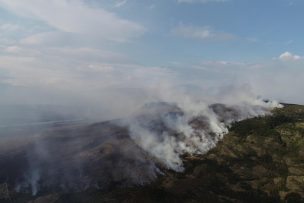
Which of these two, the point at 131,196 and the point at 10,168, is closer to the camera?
the point at 131,196

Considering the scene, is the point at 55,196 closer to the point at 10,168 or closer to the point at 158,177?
the point at 10,168

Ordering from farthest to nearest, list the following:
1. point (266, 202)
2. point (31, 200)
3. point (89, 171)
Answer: point (89, 171) < point (266, 202) < point (31, 200)

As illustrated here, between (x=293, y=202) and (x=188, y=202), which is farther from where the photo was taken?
(x=293, y=202)

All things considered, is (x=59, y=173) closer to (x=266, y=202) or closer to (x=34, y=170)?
(x=34, y=170)

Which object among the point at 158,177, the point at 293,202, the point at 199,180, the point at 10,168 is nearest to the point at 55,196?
the point at 10,168

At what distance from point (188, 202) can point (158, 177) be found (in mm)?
33331

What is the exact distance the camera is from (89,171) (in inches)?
7530

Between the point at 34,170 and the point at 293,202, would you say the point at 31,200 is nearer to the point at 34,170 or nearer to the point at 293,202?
the point at 34,170

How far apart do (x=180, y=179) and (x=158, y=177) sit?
37.1 feet

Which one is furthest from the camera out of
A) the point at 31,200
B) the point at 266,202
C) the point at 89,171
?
the point at 89,171

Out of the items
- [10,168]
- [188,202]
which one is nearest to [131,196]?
[188,202]

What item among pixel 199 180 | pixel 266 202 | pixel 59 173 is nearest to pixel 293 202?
pixel 266 202

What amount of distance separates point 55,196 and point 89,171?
3570cm

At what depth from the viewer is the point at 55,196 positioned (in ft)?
514
